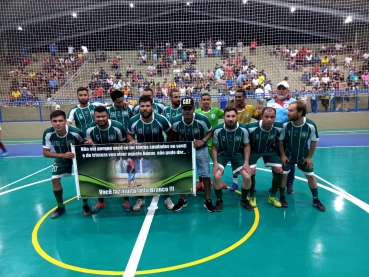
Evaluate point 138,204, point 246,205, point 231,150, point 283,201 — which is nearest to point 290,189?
point 283,201

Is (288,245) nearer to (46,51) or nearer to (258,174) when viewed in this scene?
(258,174)

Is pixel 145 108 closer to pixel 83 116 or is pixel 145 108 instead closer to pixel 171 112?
pixel 171 112

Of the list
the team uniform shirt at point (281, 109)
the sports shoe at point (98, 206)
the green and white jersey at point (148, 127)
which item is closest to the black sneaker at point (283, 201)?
the team uniform shirt at point (281, 109)

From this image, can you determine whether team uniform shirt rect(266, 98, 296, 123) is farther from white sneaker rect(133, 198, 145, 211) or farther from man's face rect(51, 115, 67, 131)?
man's face rect(51, 115, 67, 131)

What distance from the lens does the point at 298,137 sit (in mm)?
4820

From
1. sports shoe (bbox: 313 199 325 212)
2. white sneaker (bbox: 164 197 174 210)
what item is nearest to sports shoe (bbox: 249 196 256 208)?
sports shoe (bbox: 313 199 325 212)

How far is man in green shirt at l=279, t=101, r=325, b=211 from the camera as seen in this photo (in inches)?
184

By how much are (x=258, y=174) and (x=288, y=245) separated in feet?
10.4

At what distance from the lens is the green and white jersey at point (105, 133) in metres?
4.93

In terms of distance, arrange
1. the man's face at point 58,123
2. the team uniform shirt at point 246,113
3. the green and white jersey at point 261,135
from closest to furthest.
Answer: the man's face at point 58,123
the green and white jersey at point 261,135
the team uniform shirt at point 246,113

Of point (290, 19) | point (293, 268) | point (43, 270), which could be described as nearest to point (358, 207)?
point (293, 268)

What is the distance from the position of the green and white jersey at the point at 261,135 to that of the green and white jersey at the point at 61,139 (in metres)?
2.98

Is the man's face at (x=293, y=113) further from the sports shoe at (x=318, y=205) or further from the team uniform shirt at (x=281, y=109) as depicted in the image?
the sports shoe at (x=318, y=205)

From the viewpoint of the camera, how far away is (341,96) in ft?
42.4
